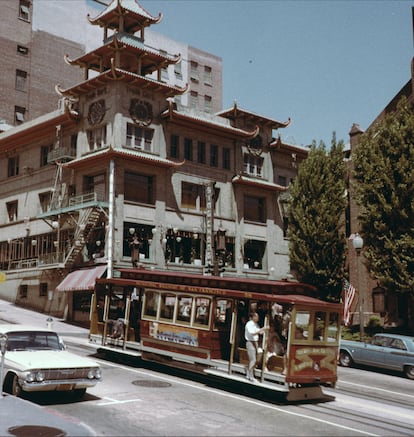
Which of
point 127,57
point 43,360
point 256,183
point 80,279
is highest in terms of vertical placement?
point 127,57

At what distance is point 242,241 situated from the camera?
46000 mm

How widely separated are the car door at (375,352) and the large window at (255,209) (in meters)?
23.1

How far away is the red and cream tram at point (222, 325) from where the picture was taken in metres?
15.1

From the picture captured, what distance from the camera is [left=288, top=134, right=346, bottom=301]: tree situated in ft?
128

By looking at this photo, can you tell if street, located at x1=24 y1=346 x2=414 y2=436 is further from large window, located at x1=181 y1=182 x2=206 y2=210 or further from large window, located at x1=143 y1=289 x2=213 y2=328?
large window, located at x1=181 y1=182 x2=206 y2=210

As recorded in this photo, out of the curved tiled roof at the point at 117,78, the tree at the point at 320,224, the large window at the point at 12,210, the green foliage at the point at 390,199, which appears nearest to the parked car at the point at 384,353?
the green foliage at the point at 390,199

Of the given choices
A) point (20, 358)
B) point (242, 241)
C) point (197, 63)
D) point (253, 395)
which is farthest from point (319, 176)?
point (197, 63)

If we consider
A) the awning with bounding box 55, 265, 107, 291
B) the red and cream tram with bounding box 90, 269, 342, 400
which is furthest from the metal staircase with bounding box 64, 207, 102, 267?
the red and cream tram with bounding box 90, 269, 342, 400

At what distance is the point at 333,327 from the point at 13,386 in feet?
27.1

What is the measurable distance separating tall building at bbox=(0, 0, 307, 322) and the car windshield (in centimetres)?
1945

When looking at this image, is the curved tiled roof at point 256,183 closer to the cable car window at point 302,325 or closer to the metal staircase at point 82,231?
the metal staircase at point 82,231

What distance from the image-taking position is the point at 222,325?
17.3m

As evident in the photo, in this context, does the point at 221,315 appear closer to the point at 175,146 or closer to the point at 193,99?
the point at 175,146

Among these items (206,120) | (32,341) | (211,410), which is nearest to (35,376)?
(32,341)
